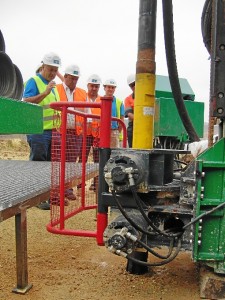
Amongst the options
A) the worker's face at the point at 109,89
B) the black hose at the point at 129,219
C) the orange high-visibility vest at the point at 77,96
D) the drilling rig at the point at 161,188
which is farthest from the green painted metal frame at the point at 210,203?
the worker's face at the point at 109,89

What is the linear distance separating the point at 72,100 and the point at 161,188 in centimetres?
396

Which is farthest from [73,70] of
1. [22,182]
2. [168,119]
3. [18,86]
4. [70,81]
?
[18,86]

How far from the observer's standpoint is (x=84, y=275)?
3369 mm

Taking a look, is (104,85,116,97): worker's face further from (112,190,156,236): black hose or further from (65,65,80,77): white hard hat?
(112,190,156,236): black hose

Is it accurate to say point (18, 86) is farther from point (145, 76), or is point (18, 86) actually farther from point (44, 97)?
point (44, 97)

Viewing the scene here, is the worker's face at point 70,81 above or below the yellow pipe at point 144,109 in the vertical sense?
above

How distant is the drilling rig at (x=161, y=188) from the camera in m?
2.59

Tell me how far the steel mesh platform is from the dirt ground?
67 centimetres

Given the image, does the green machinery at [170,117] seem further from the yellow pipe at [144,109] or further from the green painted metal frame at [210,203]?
the green painted metal frame at [210,203]

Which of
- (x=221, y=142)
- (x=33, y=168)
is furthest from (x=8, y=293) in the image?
(x=33, y=168)

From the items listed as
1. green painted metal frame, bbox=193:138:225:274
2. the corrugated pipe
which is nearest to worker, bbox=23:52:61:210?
green painted metal frame, bbox=193:138:225:274

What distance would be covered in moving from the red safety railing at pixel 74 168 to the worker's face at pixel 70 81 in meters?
1.29

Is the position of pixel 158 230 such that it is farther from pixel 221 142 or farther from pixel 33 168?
pixel 33 168

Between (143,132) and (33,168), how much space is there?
7.99ft
